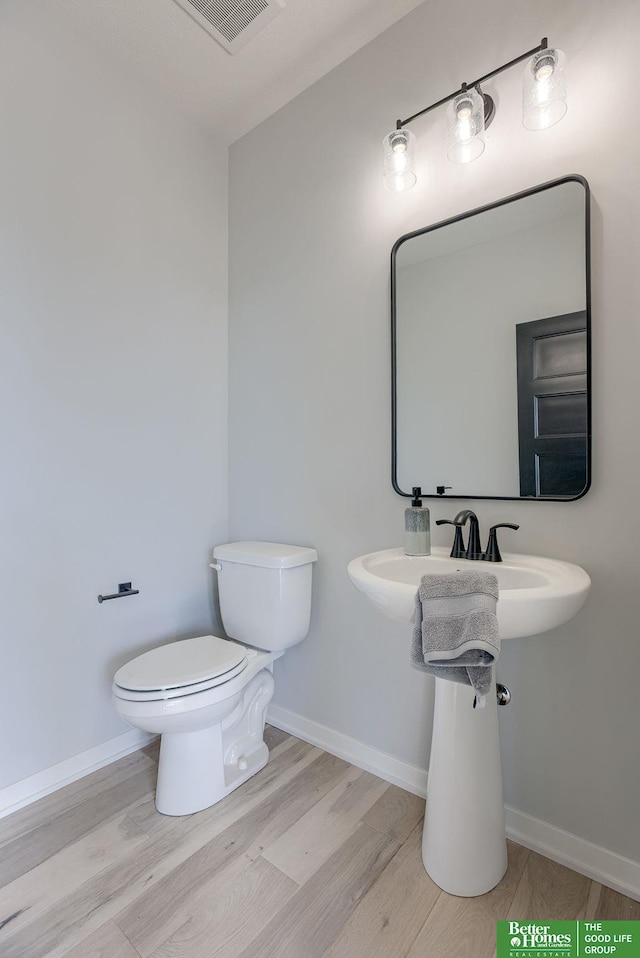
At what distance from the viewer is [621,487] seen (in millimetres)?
1175

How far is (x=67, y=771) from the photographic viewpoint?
161 centimetres

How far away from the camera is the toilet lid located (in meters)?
1.39

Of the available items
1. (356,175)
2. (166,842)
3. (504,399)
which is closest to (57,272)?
(356,175)

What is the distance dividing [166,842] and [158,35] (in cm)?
268

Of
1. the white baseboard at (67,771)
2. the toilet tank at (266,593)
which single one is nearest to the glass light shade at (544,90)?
the toilet tank at (266,593)

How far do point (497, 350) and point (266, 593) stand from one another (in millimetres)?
1154

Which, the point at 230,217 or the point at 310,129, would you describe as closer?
the point at 310,129

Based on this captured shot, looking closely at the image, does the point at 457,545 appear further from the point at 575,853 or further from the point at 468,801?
the point at 575,853

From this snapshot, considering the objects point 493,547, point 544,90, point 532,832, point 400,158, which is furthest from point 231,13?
point 532,832

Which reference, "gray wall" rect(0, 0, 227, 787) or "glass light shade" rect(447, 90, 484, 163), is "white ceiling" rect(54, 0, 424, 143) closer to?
"gray wall" rect(0, 0, 227, 787)

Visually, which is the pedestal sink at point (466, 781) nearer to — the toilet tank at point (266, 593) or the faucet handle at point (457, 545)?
the faucet handle at point (457, 545)

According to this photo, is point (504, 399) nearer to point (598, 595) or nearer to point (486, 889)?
point (598, 595)

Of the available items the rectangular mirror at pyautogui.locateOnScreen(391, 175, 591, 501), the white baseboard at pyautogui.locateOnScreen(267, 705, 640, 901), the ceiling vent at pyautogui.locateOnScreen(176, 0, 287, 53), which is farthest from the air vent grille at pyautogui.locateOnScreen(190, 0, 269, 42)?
the white baseboard at pyautogui.locateOnScreen(267, 705, 640, 901)

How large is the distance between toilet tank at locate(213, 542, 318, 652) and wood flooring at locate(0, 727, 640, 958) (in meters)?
0.51
